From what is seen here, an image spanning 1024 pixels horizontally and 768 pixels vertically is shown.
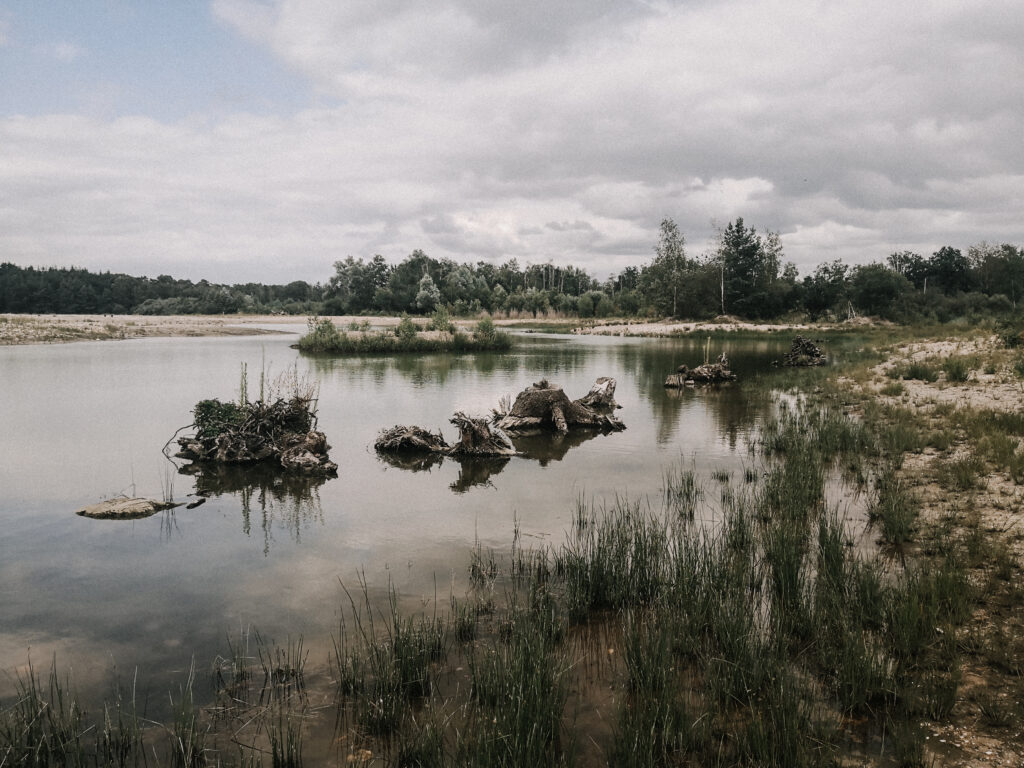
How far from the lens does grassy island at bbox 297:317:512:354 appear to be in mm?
42531

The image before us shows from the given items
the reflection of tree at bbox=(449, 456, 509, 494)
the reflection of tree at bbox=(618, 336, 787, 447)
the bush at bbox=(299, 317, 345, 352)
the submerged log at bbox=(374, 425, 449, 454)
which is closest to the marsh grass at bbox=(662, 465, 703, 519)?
the reflection of tree at bbox=(449, 456, 509, 494)

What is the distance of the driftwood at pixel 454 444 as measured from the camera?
13656mm

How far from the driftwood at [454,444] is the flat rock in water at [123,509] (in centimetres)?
516

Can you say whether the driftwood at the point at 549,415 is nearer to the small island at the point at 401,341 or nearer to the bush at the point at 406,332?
the small island at the point at 401,341

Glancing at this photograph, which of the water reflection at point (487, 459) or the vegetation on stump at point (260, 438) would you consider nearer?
the water reflection at point (487, 459)

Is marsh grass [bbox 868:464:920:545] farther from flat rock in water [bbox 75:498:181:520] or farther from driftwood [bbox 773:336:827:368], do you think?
driftwood [bbox 773:336:827:368]

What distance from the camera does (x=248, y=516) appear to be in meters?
9.64

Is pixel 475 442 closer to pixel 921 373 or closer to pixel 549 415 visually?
pixel 549 415

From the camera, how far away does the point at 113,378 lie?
85.7 feet

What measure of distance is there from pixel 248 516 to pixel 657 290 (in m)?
80.1

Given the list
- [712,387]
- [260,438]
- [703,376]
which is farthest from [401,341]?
[260,438]

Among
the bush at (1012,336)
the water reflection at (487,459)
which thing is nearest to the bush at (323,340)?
the water reflection at (487,459)

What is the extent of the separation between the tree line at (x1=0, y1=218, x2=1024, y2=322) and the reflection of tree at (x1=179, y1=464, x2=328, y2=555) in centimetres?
3830

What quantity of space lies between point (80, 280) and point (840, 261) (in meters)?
138
